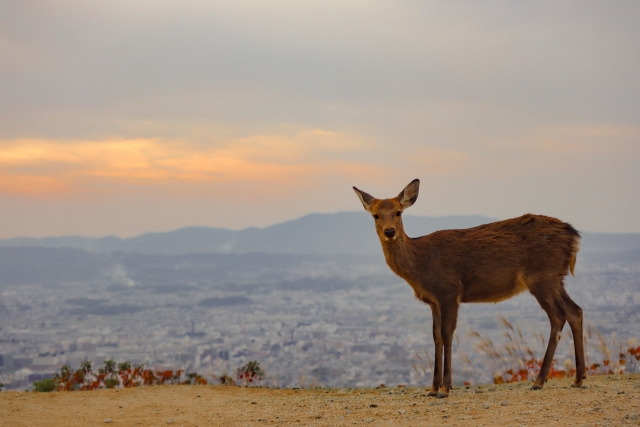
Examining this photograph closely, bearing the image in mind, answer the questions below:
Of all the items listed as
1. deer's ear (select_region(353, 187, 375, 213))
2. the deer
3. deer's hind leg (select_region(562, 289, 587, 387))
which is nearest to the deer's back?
the deer

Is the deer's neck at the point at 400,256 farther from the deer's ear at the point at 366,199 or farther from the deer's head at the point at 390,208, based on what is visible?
the deer's ear at the point at 366,199

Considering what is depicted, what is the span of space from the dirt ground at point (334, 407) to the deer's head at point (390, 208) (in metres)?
2.57

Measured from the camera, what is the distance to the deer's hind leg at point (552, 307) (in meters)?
10.9

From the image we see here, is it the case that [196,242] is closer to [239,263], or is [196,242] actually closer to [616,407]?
[239,263]

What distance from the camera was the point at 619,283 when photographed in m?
44.1

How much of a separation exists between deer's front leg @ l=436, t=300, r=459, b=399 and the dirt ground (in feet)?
0.63

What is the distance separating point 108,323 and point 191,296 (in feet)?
42.6

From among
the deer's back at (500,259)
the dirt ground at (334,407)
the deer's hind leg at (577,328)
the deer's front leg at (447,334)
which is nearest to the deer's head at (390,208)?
the deer's back at (500,259)

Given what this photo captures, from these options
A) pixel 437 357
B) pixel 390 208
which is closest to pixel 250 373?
pixel 437 357

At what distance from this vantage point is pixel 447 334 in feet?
35.0

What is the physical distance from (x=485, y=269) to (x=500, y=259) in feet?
0.96

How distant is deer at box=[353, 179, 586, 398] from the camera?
10.9m

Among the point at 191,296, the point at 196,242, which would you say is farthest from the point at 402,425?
the point at 196,242

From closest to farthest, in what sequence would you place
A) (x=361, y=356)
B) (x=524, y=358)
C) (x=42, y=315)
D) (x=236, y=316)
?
1. (x=524, y=358)
2. (x=361, y=356)
3. (x=42, y=315)
4. (x=236, y=316)
